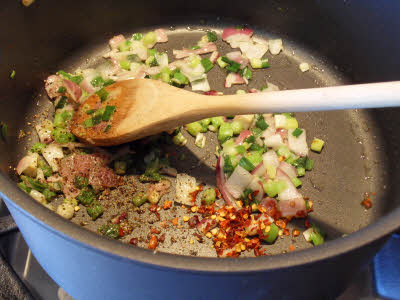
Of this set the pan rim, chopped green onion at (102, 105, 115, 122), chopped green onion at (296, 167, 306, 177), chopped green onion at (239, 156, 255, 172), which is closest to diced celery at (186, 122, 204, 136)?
chopped green onion at (239, 156, 255, 172)

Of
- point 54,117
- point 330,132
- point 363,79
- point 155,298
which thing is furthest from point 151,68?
point 155,298

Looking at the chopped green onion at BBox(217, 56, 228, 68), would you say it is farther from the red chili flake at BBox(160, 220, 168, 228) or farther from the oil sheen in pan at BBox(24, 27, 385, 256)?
the red chili flake at BBox(160, 220, 168, 228)

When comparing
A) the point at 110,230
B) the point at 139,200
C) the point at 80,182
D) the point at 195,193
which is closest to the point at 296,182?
the point at 195,193

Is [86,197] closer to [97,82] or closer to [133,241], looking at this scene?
[133,241]

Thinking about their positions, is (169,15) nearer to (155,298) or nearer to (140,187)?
(140,187)

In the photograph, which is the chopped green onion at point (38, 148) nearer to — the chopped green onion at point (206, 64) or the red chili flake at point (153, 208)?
the red chili flake at point (153, 208)
